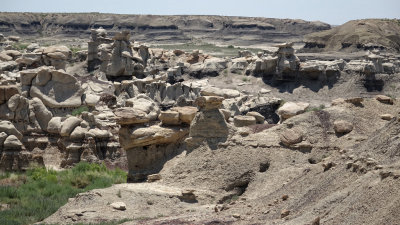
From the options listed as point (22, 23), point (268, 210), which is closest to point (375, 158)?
point (268, 210)

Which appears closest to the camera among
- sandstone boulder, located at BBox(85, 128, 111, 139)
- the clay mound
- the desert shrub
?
the desert shrub

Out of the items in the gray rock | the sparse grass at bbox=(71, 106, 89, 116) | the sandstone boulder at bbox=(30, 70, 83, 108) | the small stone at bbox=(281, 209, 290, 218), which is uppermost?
the gray rock

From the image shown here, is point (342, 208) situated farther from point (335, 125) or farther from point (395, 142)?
point (335, 125)

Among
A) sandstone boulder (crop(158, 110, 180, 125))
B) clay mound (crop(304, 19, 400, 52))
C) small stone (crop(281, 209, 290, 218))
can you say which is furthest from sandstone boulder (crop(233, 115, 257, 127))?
clay mound (crop(304, 19, 400, 52))

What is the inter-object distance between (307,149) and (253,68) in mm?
35239

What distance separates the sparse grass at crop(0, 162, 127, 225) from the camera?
62.1 ft

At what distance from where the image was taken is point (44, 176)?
2434cm

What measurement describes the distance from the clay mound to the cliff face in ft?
124

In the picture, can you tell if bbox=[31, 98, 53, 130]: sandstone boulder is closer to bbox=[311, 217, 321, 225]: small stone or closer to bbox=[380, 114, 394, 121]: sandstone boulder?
bbox=[380, 114, 394, 121]: sandstone boulder

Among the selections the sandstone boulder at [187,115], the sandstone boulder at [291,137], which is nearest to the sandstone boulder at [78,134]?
the sandstone boulder at [187,115]

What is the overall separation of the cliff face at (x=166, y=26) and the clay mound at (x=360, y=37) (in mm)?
37868

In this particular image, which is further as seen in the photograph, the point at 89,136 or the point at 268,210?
the point at 89,136

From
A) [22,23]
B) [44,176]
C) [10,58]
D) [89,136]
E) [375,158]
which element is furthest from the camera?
[22,23]

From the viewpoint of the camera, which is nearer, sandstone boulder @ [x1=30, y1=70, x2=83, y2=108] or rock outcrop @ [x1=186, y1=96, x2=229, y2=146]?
rock outcrop @ [x1=186, y1=96, x2=229, y2=146]
